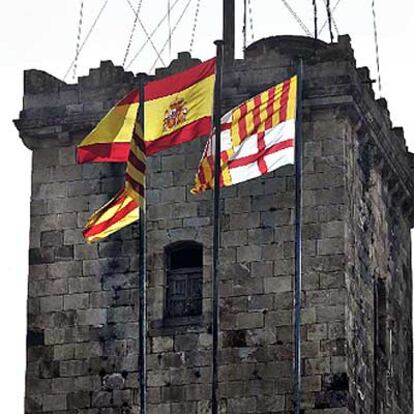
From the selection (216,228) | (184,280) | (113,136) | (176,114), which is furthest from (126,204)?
(184,280)

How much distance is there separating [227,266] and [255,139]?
389 cm

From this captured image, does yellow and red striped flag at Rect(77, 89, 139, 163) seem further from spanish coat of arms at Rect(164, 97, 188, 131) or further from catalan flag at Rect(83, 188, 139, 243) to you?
catalan flag at Rect(83, 188, 139, 243)

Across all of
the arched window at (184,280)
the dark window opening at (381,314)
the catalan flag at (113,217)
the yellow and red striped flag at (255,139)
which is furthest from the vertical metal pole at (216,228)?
the dark window opening at (381,314)

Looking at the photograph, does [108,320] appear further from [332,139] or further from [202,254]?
[332,139]

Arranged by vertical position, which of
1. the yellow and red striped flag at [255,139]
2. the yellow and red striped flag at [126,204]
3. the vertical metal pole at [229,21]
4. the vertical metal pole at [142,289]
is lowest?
the vertical metal pole at [142,289]

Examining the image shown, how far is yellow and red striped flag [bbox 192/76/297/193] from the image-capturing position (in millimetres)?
40219

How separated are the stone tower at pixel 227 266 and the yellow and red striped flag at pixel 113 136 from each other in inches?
114

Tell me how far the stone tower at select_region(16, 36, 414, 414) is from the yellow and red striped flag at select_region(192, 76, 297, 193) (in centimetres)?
291

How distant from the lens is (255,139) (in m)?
40.5

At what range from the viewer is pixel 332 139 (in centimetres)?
4372

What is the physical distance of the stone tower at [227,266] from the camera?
42844 millimetres

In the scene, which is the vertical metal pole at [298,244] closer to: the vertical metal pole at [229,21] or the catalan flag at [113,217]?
the catalan flag at [113,217]

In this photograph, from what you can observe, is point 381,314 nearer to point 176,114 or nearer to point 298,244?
point 298,244

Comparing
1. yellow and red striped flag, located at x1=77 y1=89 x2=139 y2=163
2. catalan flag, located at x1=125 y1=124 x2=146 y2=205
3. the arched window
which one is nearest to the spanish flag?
yellow and red striped flag, located at x1=77 y1=89 x2=139 y2=163
